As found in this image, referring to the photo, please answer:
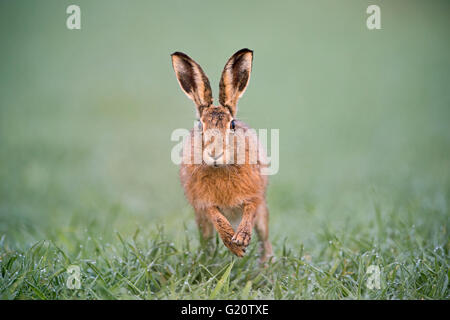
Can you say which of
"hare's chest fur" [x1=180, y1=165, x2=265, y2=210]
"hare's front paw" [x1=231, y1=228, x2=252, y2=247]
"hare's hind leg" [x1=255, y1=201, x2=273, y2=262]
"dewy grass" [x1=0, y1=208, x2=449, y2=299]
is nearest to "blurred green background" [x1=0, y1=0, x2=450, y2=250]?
"hare's hind leg" [x1=255, y1=201, x2=273, y2=262]

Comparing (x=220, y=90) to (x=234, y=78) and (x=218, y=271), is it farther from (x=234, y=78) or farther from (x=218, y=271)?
(x=218, y=271)

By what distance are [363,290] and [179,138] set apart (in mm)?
2050

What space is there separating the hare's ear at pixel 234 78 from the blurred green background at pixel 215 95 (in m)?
1.49

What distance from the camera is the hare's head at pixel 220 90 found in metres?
3.31

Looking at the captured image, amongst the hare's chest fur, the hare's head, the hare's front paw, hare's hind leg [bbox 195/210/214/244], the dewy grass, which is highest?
the hare's head

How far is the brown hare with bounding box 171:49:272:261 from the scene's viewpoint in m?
3.34

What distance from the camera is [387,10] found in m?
9.80

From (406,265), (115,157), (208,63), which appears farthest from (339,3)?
→ (406,265)

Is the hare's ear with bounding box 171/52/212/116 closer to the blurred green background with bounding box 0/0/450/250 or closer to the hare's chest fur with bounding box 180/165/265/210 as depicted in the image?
the hare's chest fur with bounding box 180/165/265/210

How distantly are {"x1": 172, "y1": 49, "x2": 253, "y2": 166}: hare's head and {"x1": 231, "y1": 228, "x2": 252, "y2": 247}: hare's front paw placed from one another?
519mm

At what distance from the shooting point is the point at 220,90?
11.5 feet

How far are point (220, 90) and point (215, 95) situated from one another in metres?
1.44

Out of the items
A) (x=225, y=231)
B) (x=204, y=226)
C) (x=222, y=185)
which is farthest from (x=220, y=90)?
(x=204, y=226)

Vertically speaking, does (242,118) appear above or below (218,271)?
above
